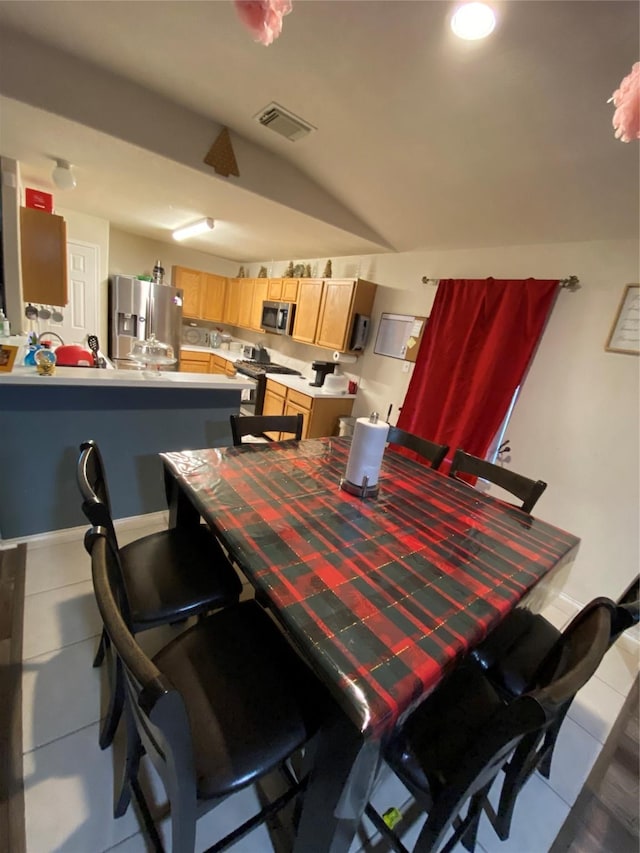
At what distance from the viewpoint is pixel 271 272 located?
523 cm

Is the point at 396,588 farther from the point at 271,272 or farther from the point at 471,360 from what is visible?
the point at 271,272

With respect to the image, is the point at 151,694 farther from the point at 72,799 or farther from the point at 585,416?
the point at 585,416

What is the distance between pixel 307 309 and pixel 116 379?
2.59 m

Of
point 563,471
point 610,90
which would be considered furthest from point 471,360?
point 610,90

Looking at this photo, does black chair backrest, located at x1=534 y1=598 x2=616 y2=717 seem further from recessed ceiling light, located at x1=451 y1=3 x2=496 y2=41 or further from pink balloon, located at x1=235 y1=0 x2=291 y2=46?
recessed ceiling light, located at x1=451 y1=3 x2=496 y2=41

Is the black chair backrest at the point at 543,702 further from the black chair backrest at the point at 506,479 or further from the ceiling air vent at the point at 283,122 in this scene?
the ceiling air vent at the point at 283,122

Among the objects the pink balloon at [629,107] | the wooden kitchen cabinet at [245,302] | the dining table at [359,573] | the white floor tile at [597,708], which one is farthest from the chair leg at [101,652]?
the wooden kitchen cabinet at [245,302]

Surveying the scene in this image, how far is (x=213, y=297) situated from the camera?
564 cm

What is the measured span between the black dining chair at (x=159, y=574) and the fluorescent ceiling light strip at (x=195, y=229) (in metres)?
3.12

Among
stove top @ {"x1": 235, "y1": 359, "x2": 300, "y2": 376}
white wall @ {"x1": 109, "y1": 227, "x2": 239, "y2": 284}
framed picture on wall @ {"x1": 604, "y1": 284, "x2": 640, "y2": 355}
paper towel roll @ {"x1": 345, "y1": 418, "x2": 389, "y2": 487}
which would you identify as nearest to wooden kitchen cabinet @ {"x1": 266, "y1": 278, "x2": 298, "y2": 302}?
stove top @ {"x1": 235, "y1": 359, "x2": 300, "y2": 376}

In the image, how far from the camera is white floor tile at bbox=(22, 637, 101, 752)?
1174 mm

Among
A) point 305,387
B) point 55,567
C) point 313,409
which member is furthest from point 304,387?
point 55,567

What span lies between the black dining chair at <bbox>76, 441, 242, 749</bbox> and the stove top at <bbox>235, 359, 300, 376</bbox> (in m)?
3.16

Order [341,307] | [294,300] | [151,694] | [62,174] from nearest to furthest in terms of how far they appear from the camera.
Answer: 1. [151,694]
2. [62,174]
3. [341,307]
4. [294,300]
